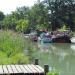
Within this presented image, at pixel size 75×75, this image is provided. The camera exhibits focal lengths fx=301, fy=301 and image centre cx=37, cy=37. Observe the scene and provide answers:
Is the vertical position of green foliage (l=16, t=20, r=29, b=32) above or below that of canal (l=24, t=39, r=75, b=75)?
above

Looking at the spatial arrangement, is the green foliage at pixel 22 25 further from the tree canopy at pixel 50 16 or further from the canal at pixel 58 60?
the canal at pixel 58 60

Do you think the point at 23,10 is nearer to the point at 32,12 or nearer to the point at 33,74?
the point at 32,12

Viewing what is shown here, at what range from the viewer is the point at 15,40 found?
2045 cm

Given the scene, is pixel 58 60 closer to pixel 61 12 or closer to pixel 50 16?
→ pixel 50 16

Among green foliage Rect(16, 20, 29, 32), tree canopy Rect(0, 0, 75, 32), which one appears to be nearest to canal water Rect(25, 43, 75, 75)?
tree canopy Rect(0, 0, 75, 32)

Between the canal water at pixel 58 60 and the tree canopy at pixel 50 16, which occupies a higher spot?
the tree canopy at pixel 50 16

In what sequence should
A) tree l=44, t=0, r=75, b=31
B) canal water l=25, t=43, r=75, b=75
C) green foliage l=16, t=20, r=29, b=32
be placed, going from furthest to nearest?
1. tree l=44, t=0, r=75, b=31
2. green foliage l=16, t=20, r=29, b=32
3. canal water l=25, t=43, r=75, b=75

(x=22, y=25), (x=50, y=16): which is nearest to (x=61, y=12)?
(x=50, y=16)

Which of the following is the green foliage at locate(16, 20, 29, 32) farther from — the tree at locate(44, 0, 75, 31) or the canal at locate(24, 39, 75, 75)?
the canal at locate(24, 39, 75, 75)

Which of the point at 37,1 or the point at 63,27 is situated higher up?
the point at 37,1

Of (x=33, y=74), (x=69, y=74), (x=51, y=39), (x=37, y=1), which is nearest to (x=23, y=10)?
(x=37, y=1)

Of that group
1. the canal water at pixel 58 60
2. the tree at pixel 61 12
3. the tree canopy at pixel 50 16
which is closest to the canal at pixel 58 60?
the canal water at pixel 58 60

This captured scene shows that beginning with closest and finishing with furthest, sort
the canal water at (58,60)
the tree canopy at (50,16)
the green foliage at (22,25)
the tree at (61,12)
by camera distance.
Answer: the canal water at (58,60) < the tree canopy at (50,16) < the green foliage at (22,25) < the tree at (61,12)

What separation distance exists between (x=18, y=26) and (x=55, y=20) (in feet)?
28.6
